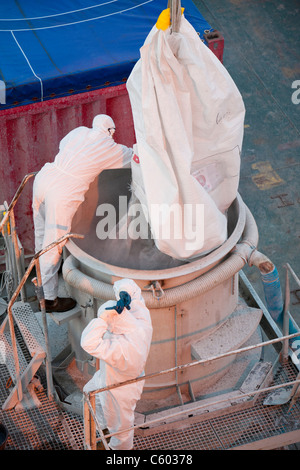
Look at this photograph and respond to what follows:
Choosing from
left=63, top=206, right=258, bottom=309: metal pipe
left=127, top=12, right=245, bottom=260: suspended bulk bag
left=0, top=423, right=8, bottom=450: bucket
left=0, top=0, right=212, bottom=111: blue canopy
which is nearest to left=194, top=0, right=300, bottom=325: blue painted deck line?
left=0, top=0, right=212, bottom=111: blue canopy

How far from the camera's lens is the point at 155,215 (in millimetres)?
6391

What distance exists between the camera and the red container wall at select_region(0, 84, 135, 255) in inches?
337

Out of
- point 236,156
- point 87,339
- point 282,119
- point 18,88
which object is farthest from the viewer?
point 282,119

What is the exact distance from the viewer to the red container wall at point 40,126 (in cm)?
857

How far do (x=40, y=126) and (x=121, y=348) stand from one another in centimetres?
367

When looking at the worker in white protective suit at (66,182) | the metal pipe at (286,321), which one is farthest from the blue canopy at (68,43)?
the metal pipe at (286,321)

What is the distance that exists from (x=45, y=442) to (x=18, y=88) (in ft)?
12.3

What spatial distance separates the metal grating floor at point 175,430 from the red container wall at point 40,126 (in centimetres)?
298

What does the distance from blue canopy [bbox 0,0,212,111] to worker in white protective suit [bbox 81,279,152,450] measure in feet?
10.6

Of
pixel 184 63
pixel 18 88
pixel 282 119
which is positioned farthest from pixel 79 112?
pixel 282 119

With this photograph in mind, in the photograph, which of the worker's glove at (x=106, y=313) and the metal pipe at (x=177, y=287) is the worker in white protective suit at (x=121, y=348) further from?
the metal pipe at (x=177, y=287)

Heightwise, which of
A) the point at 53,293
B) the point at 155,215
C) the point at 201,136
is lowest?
the point at 53,293

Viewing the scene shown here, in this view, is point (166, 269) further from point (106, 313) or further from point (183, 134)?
point (183, 134)

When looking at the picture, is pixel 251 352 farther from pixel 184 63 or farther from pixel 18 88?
pixel 18 88
